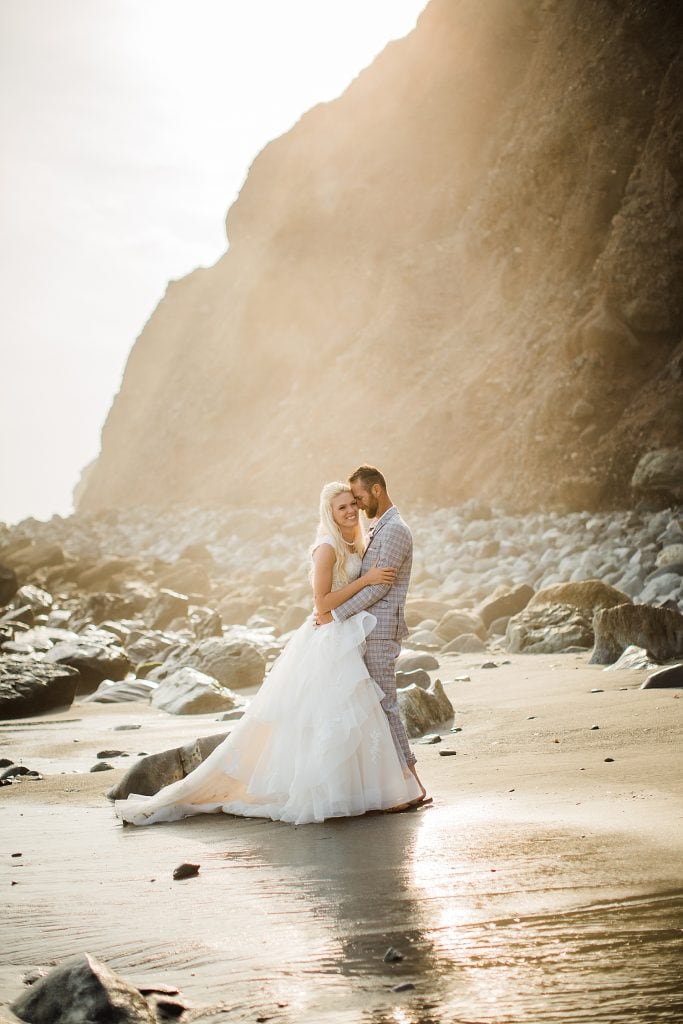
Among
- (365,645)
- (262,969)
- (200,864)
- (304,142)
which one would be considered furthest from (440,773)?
(304,142)

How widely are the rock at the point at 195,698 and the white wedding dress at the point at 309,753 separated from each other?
3880 millimetres

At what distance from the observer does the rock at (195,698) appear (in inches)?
368

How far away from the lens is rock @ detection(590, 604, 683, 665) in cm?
850

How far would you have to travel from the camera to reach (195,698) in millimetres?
9391

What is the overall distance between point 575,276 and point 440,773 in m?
24.0

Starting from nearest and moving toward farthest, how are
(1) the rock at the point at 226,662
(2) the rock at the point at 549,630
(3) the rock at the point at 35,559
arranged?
Answer: 1. (2) the rock at the point at 549,630
2. (1) the rock at the point at 226,662
3. (3) the rock at the point at 35,559

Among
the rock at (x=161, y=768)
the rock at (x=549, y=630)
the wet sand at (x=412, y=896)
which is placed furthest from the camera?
the rock at (x=549, y=630)

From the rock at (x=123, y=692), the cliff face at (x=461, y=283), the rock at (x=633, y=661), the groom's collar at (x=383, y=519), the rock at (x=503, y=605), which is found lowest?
the rock at (x=633, y=661)

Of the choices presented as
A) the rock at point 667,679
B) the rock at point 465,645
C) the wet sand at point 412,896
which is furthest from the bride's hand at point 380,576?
the rock at point 465,645

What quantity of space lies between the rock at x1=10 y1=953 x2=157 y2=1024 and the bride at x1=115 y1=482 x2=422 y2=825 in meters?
2.25

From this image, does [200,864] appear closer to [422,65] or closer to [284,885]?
[284,885]

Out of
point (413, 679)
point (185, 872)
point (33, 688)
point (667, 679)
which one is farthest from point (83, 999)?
point (33, 688)

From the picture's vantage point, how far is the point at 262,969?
9.08 feet

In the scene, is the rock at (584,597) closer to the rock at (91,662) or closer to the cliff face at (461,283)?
the rock at (91,662)
